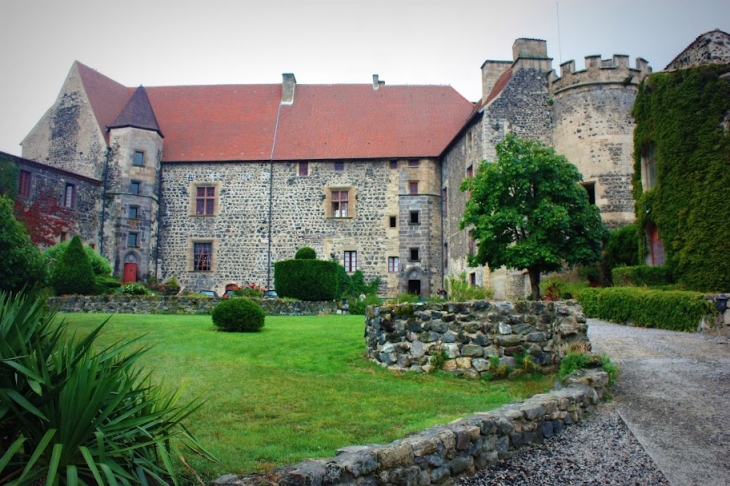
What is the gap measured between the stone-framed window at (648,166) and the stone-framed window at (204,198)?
879 inches

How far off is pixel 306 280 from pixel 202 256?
11983 millimetres

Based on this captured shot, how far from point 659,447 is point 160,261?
30.1 metres

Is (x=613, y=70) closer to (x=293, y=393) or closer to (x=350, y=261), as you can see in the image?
(x=350, y=261)

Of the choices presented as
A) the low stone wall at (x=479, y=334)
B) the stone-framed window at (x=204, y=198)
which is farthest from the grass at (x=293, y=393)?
the stone-framed window at (x=204, y=198)

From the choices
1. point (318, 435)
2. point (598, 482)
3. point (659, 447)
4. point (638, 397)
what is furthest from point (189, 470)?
point (638, 397)

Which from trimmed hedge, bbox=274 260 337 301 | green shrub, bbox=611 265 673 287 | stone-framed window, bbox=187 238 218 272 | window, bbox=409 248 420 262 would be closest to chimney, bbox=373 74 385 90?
window, bbox=409 248 420 262

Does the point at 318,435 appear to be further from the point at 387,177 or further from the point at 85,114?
the point at 85,114

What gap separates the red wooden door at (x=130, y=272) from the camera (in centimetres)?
3031

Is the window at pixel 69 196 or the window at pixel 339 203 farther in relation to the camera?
the window at pixel 339 203

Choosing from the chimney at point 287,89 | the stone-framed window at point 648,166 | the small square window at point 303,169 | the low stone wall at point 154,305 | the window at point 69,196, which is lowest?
the low stone wall at point 154,305

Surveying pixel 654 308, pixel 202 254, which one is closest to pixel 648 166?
pixel 654 308

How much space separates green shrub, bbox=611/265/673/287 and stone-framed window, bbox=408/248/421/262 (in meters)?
14.7

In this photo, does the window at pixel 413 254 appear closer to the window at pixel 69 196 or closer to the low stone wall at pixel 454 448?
the window at pixel 69 196

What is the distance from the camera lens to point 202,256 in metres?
31.9
